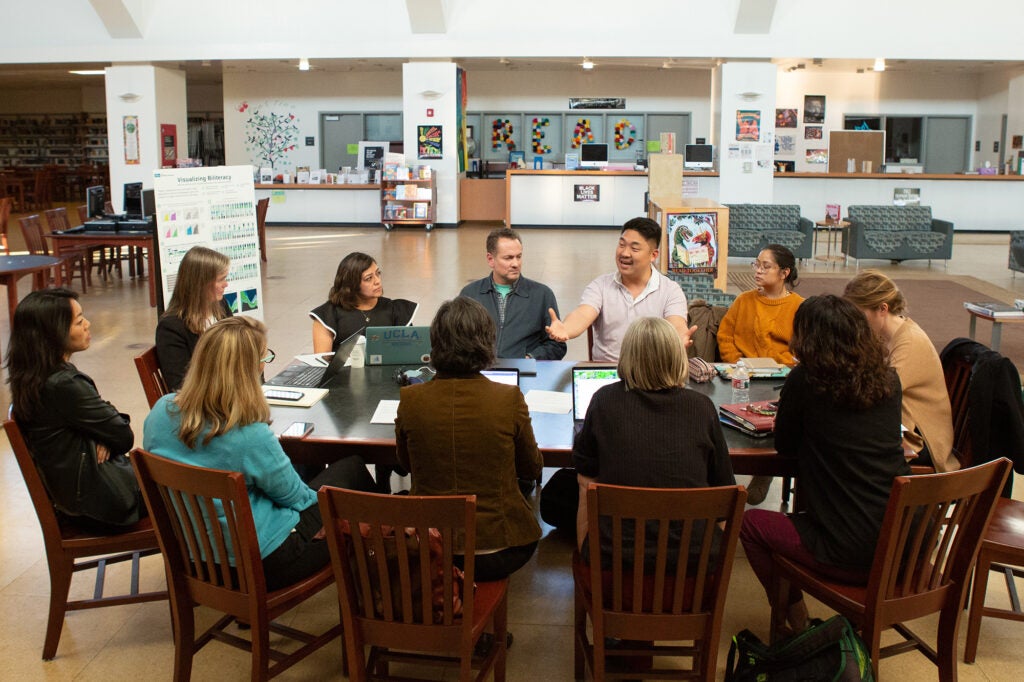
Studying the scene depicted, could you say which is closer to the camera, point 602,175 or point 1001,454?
point 1001,454

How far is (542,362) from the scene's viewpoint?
4.09 metres

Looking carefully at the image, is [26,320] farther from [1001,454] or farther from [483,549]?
[1001,454]

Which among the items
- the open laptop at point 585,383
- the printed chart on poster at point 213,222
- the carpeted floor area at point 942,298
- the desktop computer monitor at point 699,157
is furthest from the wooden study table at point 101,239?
the desktop computer monitor at point 699,157

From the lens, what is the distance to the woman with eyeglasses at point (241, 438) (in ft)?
8.70

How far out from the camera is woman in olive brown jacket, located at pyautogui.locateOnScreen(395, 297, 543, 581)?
2670 mm

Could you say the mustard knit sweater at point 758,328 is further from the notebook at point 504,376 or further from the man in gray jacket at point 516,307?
the notebook at point 504,376

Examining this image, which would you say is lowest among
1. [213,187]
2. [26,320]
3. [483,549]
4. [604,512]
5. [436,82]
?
[483,549]

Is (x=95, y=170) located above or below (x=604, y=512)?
above

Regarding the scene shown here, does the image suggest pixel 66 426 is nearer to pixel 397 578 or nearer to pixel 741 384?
pixel 397 578

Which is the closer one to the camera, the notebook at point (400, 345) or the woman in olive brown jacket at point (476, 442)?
the woman in olive brown jacket at point (476, 442)

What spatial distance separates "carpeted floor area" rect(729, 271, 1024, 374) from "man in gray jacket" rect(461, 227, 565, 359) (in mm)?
3572

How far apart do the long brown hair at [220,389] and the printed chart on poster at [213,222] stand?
3.17 metres

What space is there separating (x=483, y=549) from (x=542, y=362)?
1473mm

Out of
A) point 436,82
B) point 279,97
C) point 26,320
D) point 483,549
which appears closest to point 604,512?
point 483,549
